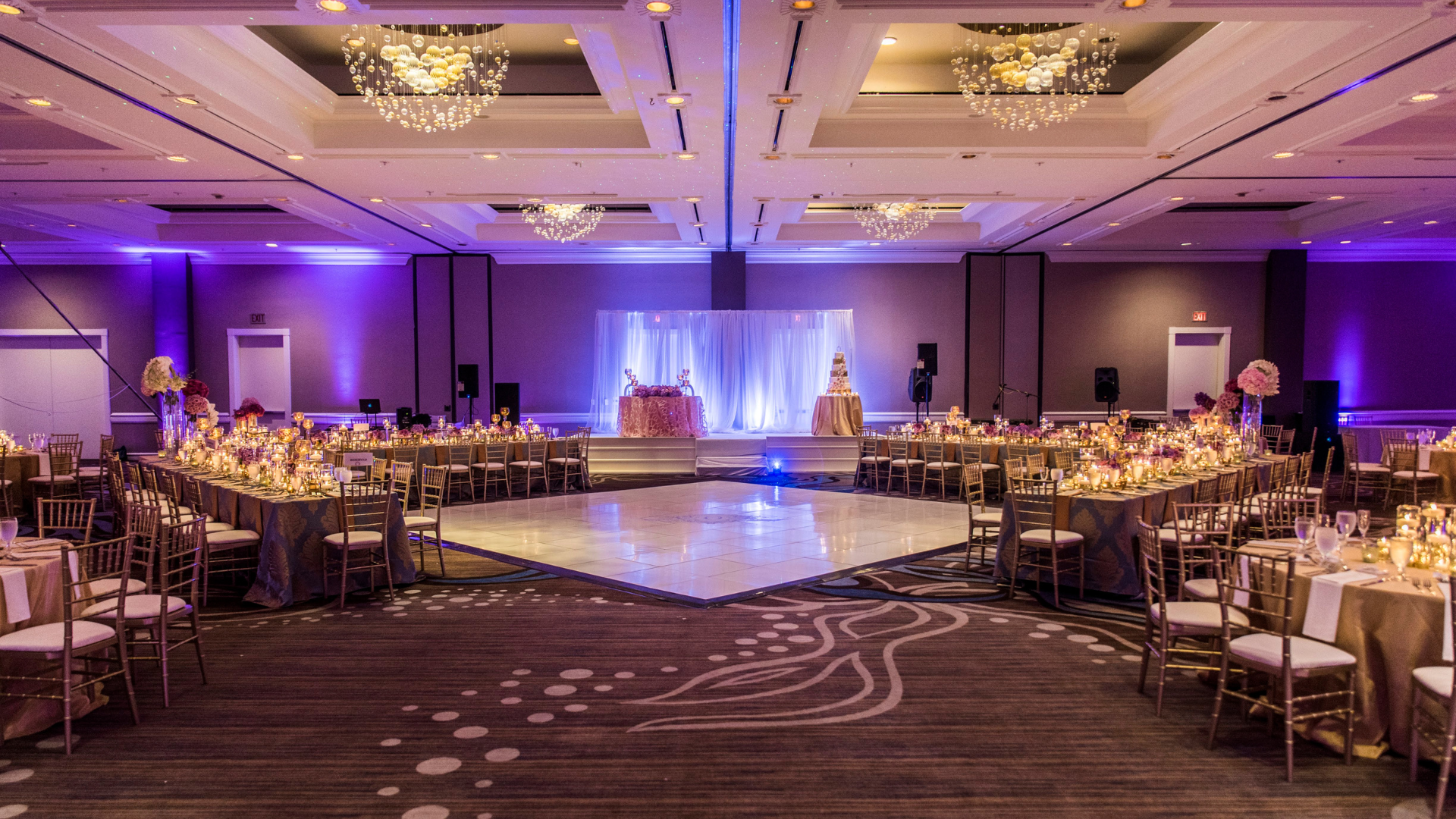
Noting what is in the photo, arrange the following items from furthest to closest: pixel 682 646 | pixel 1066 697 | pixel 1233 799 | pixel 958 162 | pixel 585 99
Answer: pixel 958 162 → pixel 585 99 → pixel 682 646 → pixel 1066 697 → pixel 1233 799

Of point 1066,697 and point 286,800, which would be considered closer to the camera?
point 286,800

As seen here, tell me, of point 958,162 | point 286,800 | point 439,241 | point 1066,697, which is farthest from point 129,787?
point 439,241

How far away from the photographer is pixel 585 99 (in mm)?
8102

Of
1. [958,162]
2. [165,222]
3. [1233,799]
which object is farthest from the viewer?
[165,222]

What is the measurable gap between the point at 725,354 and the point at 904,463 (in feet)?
18.8

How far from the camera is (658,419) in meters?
14.7

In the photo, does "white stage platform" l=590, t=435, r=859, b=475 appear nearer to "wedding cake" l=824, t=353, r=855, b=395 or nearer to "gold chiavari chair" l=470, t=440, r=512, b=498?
"wedding cake" l=824, t=353, r=855, b=395

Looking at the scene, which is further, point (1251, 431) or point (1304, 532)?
point (1251, 431)

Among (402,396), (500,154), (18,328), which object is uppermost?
(500,154)

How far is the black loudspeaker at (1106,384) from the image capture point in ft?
48.1

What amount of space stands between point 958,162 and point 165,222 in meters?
13.1

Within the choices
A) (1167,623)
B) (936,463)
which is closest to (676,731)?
(1167,623)

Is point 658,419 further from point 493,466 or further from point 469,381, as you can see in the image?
point 493,466

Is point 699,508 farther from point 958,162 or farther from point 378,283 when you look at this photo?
Answer: point 378,283
